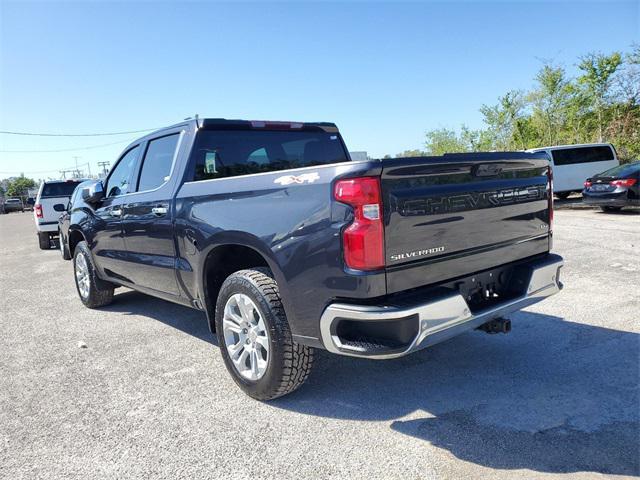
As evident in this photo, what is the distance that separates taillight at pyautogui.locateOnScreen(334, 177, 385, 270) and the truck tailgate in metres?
0.05

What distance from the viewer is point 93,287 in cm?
596

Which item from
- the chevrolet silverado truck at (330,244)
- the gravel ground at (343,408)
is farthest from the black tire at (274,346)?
the gravel ground at (343,408)

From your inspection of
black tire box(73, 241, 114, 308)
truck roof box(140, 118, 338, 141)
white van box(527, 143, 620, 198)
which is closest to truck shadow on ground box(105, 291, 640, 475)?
truck roof box(140, 118, 338, 141)

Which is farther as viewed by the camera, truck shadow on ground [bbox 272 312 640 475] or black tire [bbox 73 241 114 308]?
black tire [bbox 73 241 114 308]

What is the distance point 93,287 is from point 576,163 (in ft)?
54.8

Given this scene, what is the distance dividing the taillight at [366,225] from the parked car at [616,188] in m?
12.4

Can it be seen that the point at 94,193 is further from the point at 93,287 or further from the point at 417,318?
the point at 417,318

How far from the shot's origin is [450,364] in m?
3.76

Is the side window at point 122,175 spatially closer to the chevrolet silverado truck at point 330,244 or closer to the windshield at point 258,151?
the chevrolet silverado truck at point 330,244

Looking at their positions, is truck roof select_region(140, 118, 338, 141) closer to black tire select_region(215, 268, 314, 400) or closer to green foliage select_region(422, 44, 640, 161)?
black tire select_region(215, 268, 314, 400)

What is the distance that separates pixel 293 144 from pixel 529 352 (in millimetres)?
2730

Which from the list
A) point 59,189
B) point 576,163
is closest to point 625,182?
point 576,163

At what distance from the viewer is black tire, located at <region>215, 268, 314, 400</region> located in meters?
3.04

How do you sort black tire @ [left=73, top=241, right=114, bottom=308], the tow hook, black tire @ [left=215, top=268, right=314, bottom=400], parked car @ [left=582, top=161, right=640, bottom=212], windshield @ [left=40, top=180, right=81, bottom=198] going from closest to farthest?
1. black tire @ [left=215, top=268, right=314, bottom=400]
2. the tow hook
3. black tire @ [left=73, top=241, right=114, bottom=308]
4. parked car @ [left=582, top=161, right=640, bottom=212]
5. windshield @ [left=40, top=180, right=81, bottom=198]
